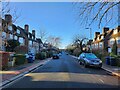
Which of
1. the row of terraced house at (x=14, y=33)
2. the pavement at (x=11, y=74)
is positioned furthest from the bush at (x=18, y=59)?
the pavement at (x=11, y=74)

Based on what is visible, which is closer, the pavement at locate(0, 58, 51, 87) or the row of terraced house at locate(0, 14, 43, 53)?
the pavement at locate(0, 58, 51, 87)

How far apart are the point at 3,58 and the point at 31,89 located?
39.7 ft

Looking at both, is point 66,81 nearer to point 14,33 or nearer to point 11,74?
point 11,74

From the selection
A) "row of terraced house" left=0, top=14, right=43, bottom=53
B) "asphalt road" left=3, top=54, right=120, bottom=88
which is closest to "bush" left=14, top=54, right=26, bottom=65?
"row of terraced house" left=0, top=14, right=43, bottom=53

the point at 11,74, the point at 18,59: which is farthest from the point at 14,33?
the point at 11,74

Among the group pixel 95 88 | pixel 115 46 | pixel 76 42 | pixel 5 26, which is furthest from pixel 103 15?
pixel 76 42

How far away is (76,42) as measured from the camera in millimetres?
107375

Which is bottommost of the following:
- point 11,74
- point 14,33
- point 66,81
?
point 66,81

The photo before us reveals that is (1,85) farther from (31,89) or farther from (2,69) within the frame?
(2,69)

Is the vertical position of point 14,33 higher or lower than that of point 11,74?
higher

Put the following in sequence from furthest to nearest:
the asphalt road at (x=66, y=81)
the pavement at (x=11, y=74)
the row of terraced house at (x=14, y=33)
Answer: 1. the row of terraced house at (x=14, y=33)
2. the pavement at (x=11, y=74)
3. the asphalt road at (x=66, y=81)

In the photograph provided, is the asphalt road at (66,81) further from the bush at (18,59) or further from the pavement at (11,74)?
the bush at (18,59)

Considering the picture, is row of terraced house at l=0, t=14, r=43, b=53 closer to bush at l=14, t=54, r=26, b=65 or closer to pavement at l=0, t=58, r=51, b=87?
bush at l=14, t=54, r=26, b=65

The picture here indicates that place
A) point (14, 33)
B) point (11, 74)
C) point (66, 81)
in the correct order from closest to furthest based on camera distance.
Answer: point (66, 81) → point (11, 74) → point (14, 33)
